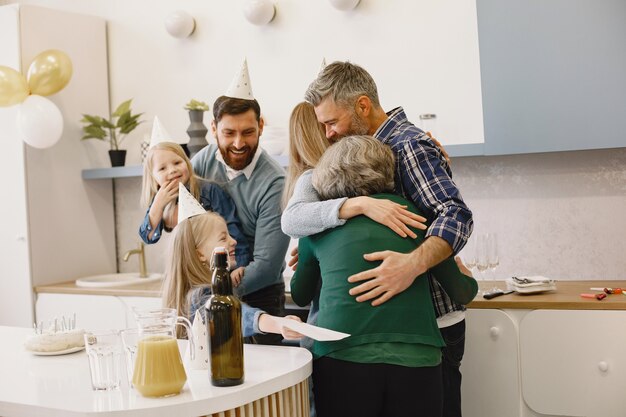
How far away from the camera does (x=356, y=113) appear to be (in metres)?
2.13

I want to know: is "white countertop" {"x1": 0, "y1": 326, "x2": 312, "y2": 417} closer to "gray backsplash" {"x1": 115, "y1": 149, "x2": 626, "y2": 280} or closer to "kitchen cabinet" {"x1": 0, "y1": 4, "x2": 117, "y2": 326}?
"gray backsplash" {"x1": 115, "y1": 149, "x2": 626, "y2": 280}

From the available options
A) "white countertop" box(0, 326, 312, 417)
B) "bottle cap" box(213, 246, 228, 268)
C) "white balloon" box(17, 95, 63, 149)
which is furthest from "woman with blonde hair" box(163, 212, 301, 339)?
"white balloon" box(17, 95, 63, 149)

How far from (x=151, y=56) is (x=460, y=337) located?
259 cm

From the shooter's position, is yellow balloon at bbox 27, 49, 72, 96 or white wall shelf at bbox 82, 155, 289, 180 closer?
yellow balloon at bbox 27, 49, 72, 96

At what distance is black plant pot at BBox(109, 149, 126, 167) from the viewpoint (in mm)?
4086

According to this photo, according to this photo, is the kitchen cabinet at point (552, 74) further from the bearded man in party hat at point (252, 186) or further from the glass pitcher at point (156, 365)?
the glass pitcher at point (156, 365)

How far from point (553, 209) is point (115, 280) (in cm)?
227

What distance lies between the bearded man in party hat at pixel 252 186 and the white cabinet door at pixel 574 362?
88 centimetres

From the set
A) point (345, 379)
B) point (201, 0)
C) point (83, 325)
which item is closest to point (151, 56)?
point (201, 0)

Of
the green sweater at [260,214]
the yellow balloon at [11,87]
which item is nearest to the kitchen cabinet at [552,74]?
the green sweater at [260,214]

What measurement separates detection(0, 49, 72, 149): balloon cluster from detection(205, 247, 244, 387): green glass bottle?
2382 mm

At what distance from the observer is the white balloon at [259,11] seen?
12.2ft

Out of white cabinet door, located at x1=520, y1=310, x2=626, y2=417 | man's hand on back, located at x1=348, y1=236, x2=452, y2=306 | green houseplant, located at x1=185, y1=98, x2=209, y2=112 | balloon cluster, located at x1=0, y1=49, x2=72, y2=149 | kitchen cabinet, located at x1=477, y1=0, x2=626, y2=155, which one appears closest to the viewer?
man's hand on back, located at x1=348, y1=236, x2=452, y2=306

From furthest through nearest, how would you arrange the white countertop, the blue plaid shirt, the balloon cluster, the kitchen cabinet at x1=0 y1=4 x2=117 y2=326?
1. the kitchen cabinet at x1=0 y1=4 x2=117 y2=326
2. the balloon cluster
3. the blue plaid shirt
4. the white countertop
